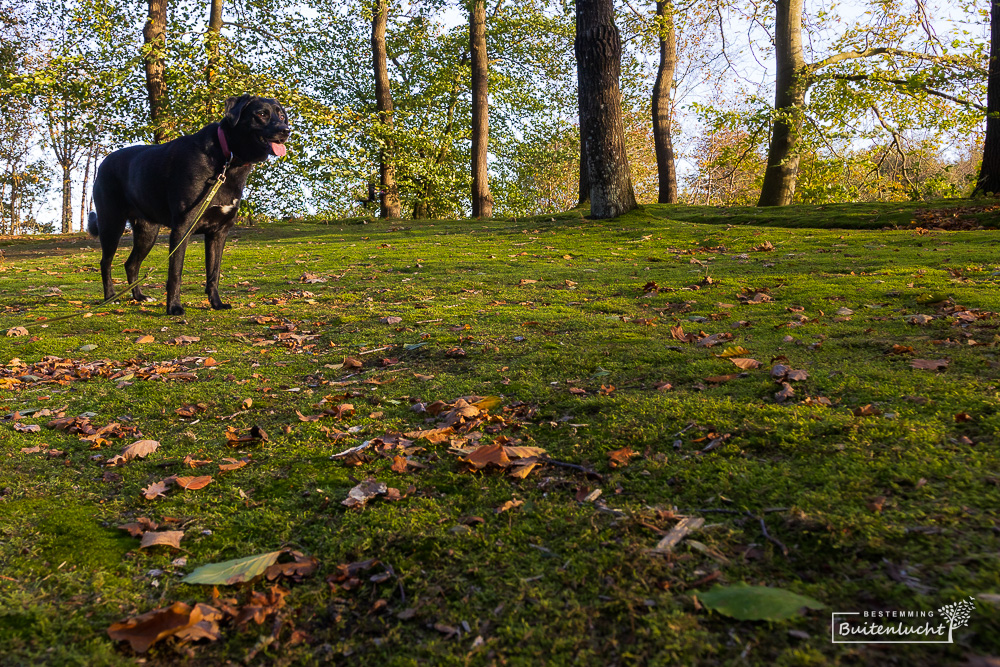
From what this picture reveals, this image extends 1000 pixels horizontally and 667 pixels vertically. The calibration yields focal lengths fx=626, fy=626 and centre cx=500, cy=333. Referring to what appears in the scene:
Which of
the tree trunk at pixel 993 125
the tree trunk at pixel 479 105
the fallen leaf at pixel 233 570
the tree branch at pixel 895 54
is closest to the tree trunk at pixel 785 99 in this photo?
the tree branch at pixel 895 54

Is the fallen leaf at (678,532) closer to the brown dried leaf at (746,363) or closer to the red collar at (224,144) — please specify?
the brown dried leaf at (746,363)

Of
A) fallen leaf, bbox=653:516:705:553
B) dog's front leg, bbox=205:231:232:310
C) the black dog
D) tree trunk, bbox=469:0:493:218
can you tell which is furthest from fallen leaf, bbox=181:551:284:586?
tree trunk, bbox=469:0:493:218

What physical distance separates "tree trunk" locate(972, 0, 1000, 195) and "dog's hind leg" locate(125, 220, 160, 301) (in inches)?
625

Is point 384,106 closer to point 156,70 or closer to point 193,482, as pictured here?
point 156,70

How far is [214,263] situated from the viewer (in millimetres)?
7078

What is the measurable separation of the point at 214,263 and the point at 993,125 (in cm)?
1582

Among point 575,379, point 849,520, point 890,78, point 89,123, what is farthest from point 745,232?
point 89,123

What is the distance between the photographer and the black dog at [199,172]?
624 centimetres

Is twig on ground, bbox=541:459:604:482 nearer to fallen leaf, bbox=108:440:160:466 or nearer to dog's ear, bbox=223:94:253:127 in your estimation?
fallen leaf, bbox=108:440:160:466

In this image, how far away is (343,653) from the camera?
5.87 ft

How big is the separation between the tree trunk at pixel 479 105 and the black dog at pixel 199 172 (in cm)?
1471

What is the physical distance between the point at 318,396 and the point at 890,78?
1631 cm

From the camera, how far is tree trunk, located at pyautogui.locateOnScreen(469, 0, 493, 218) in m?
20.3

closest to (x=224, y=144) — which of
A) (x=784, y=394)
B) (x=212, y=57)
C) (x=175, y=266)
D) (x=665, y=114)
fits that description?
(x=175, y=266)
